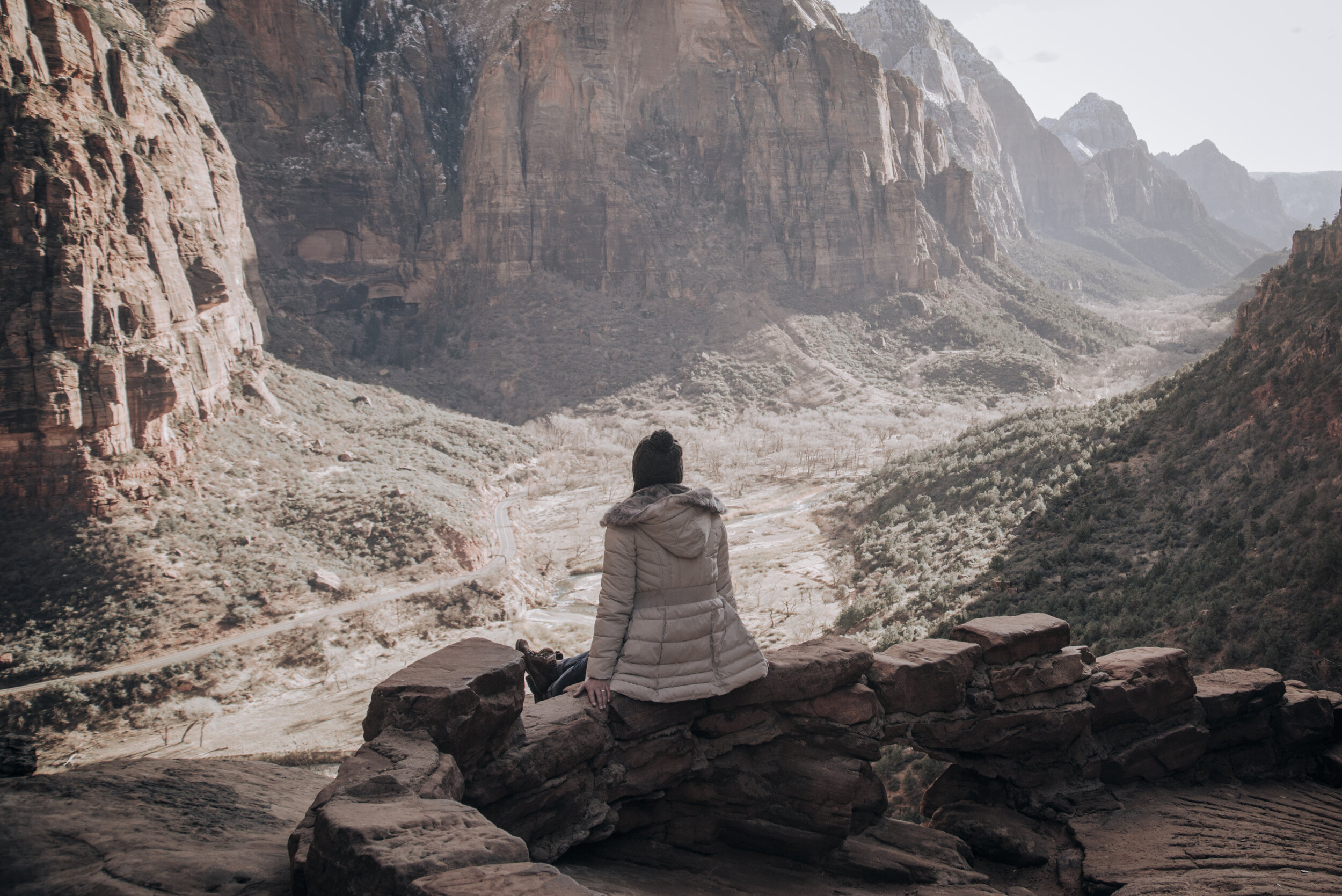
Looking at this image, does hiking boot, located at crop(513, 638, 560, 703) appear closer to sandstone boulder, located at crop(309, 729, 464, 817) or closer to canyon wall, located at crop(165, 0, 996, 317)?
sandstone boulder, located at crop(309, 729, 464, 817)

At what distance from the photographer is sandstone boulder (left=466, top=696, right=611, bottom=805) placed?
4.32m

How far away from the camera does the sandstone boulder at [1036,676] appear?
588 cm

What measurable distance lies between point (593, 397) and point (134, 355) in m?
31.0

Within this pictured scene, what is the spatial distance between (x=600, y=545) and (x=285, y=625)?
39.1 feet

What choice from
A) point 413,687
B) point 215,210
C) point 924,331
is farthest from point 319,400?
point 924,331

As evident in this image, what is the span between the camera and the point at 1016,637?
599 cm

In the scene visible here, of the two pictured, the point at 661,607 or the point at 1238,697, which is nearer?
the point at 661,607

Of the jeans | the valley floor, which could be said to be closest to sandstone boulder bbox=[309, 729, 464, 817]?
the jeans

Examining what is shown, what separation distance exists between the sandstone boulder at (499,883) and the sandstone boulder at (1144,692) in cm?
494

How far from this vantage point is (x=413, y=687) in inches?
170

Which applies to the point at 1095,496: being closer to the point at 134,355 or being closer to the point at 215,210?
the point at 134,355

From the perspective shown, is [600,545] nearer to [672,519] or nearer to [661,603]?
[661,603]

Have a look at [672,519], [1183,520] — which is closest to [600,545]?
[1183,520]

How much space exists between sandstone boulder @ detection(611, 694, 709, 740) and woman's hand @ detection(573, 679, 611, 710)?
3.8 inches
